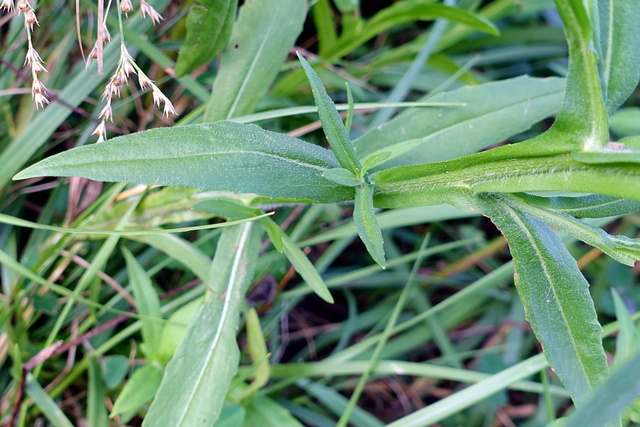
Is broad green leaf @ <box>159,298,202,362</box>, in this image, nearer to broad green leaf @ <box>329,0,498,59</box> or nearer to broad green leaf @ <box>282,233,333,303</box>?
broad green leaf @ <box>282,233,333,303</box>

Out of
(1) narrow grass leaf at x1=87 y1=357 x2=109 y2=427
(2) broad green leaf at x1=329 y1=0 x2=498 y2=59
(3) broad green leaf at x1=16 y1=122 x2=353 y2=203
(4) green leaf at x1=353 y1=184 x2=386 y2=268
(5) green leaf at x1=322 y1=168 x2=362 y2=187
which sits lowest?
(1) narrow grass leaf at x1=87 y1=357 x2=109 y2=427

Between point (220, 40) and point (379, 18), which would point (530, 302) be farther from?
point (379, 18)

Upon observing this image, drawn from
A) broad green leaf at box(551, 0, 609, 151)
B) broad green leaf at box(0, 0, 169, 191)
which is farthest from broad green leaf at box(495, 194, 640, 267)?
broad green leaf at box(0, 0, 169, 191)

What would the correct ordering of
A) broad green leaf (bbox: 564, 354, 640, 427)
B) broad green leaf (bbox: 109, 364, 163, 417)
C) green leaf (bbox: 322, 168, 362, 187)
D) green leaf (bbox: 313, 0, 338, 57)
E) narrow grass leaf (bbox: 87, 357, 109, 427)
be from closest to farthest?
broad green leaf (bbox: 564, 354, 640, 427) < green leaf (bbox: 322, 168, 362, 187) < broad green leaf (bbox: 109, 364, 163, 417) < narrow grass leaf (bbox: 87, 357, 109, 427) < green leaf (bbox: 313, 0, 338, 57)

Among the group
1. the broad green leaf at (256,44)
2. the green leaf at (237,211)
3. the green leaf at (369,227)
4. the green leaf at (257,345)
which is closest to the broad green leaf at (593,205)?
the green leaf at (369,227)

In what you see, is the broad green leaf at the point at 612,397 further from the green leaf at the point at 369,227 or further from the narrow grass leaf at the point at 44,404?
the narrow grass leaf at the point at 44,404
